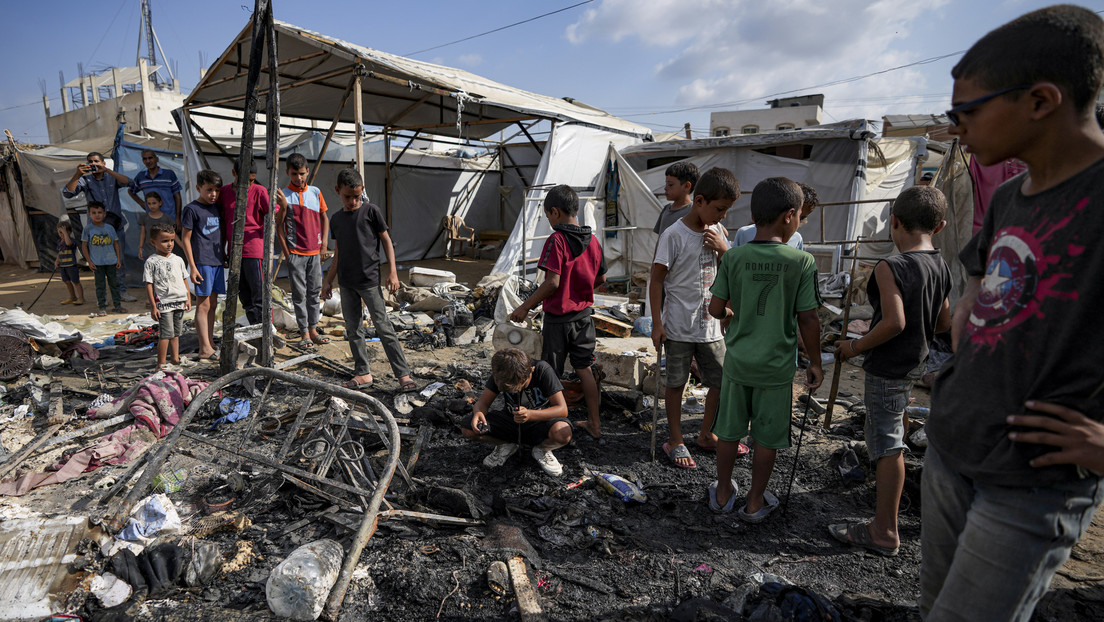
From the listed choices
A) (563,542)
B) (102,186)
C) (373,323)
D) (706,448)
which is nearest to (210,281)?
(373,323)

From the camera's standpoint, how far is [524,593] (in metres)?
2.35

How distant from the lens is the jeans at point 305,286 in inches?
247

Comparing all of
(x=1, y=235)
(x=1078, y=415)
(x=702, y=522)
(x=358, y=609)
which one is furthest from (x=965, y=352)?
(x=1, y=235)

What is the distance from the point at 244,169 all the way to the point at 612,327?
408 cm

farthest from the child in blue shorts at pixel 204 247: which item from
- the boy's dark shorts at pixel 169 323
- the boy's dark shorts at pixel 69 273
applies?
the boy's dark shorts at pixel 69 273

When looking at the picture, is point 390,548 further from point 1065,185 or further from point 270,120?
point 270,120

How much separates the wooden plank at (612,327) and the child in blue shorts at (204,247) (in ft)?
13.3

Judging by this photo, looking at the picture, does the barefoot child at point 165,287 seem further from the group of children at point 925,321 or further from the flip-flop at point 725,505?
the flip-flop at point 725,505

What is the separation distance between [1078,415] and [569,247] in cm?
304

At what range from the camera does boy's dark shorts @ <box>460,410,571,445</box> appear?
355 centimetres

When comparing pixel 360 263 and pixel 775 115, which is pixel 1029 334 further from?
pixel 775 115

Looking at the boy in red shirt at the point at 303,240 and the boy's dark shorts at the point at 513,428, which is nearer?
the boy's dark shorts at the point at 513,428

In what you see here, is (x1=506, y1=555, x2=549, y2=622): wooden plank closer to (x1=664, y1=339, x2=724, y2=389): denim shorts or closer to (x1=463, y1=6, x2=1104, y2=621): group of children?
(x1=463, y1=6, x2=1104, y2=621): group of children

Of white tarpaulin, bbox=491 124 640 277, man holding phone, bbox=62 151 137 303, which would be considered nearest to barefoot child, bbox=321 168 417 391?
white tarpaulin, bbox=491 124 640 277
